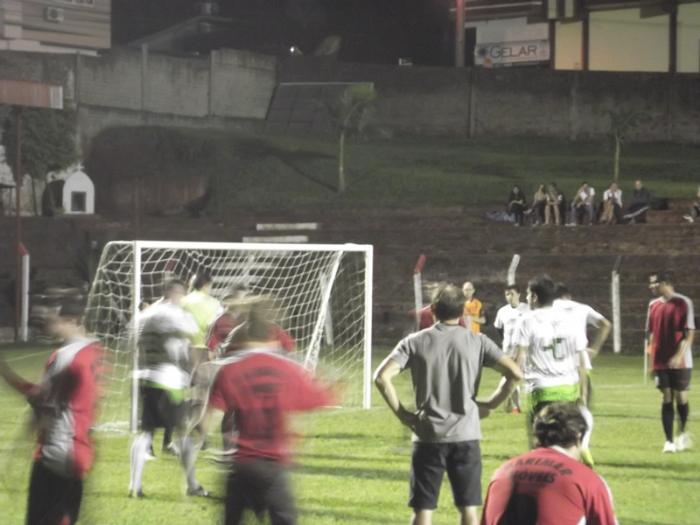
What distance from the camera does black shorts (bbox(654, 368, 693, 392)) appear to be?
14293 millimetres

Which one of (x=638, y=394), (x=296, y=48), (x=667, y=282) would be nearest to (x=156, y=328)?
(x=667, y=282)

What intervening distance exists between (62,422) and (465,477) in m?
2.39

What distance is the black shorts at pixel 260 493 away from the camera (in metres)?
7.22

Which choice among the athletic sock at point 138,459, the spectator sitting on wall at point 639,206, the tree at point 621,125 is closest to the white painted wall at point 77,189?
the spectator sitting on wall at point 639,206

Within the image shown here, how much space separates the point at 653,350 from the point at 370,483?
362 centimetres

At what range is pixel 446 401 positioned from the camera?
842cm

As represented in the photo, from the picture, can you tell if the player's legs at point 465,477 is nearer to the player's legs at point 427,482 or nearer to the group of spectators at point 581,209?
the player's legs at point 427,482

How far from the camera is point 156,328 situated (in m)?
12.0

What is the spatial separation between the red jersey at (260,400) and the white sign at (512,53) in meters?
52.4

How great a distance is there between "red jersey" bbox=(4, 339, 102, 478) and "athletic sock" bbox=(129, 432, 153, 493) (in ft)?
14.2

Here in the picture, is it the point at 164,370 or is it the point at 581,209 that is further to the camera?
the point at 581,209

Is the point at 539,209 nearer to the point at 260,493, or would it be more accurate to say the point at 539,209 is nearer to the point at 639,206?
the point at 639,206

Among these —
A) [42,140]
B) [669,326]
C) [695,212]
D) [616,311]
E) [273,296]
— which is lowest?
[616,311]

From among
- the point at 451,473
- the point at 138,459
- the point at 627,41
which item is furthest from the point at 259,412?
the point at 627,41
